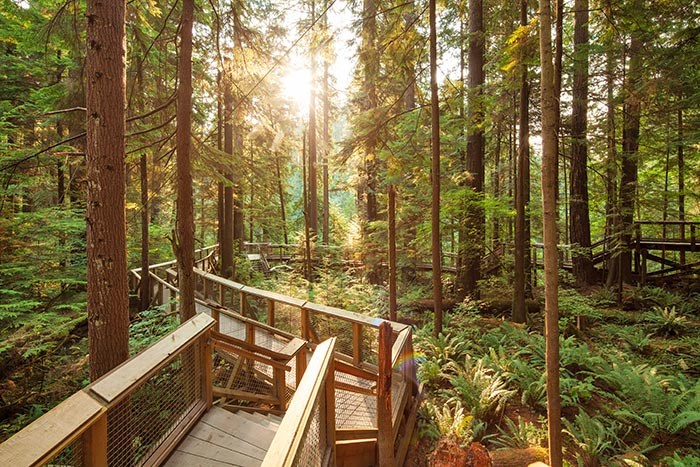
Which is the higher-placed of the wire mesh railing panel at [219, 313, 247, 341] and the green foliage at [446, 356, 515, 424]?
the wire mesh railing panel at [219, 313, 247, 341]

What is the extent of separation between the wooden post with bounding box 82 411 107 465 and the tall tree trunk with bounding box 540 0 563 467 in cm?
403

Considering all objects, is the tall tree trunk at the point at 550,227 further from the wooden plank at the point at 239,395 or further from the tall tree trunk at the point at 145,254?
the tall tree trunk at the point at 145,254

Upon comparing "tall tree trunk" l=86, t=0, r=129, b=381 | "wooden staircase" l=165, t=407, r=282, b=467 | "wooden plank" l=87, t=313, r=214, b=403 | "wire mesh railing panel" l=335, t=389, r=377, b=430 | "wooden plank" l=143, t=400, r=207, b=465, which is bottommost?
"wire mesh railing panel" l=335, t=389, r=377, b=430

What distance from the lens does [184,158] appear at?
562 centimetres

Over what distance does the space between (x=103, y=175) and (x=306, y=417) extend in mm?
3626

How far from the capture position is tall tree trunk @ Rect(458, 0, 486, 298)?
9.37 m

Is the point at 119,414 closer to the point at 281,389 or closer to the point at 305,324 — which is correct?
the point at 281,389

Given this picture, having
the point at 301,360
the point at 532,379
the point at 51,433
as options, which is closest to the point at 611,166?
the point at 532,379

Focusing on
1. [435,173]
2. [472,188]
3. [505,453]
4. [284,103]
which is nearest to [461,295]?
[472,188]

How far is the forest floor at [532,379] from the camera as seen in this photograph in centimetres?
428

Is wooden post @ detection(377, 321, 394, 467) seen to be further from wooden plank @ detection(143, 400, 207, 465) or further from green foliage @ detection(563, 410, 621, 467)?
green foliage @ detection(563, 410, 621, 467)

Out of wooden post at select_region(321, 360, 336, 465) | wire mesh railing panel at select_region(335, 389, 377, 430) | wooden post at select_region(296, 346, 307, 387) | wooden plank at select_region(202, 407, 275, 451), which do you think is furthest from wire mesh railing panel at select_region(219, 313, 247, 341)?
wooden post at select_region(321, 360, 336, 465)

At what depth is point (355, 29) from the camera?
7.45 m

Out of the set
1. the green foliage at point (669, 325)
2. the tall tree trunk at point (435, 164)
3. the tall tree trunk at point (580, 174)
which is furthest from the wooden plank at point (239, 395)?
the tall tree trunk at point (580, 174)
